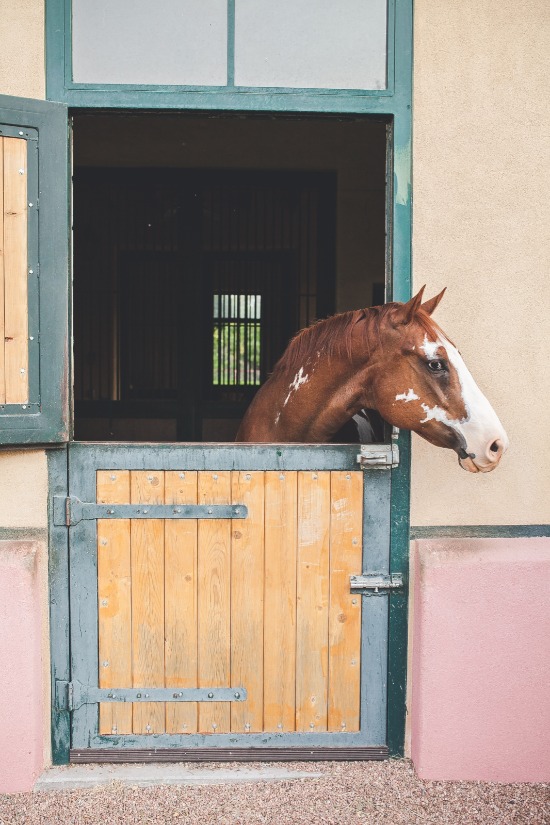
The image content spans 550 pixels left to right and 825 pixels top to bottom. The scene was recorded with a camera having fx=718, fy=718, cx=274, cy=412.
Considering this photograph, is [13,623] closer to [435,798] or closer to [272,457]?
[272,457]

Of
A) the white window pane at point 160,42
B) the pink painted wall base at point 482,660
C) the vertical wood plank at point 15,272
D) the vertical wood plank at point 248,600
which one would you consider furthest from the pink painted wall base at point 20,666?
the white window pane at point 160,42

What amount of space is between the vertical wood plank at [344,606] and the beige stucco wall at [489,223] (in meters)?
0.22

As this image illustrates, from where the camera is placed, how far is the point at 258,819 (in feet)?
7.54

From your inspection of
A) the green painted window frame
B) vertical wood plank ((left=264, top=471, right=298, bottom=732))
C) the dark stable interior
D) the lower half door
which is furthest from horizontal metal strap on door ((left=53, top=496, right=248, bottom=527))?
the dark stable interior

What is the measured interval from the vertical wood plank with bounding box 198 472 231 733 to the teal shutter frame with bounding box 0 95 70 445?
556mm

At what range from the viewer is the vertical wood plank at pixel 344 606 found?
8.30ft

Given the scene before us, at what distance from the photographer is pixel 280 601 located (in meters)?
2.55

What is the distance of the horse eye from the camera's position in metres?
2.28

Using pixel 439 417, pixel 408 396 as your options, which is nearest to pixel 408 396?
pixel 408 396

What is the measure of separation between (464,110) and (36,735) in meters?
2.60

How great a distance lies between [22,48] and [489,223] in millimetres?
1698

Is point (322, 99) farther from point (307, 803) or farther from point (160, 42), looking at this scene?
point (307, 803)

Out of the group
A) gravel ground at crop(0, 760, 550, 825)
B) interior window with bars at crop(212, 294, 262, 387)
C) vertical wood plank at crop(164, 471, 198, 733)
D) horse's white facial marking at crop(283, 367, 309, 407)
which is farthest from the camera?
interior window with bars at crop(212, 294, 262, 387)

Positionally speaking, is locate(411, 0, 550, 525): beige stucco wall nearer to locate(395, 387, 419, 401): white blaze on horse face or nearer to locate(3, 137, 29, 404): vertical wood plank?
locate(395, 387, 419, 401): white blaze on horse face
